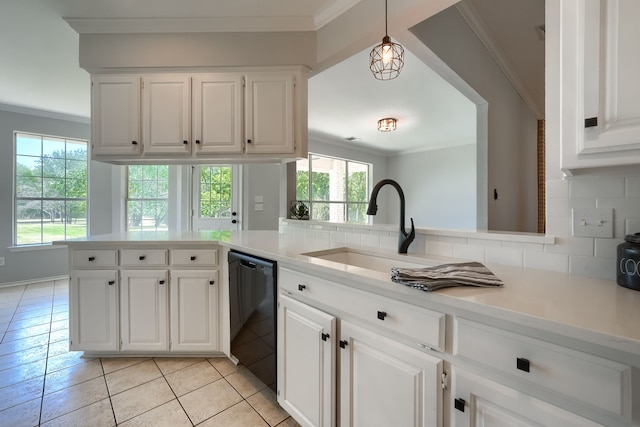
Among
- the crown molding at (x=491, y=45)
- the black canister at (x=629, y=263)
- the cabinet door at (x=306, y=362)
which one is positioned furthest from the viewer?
the crown molding at (x=491, y=45)

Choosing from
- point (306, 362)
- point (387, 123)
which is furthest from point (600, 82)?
point (387, 123)

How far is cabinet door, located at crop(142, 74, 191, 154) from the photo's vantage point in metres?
2.13

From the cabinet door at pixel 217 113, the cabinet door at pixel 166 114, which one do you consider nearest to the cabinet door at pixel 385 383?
the cabinet door at pixel 217 113

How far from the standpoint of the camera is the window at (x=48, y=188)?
3.96 m

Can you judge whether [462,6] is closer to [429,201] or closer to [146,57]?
[146,57]

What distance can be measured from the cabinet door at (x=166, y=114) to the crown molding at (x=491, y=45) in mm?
2214

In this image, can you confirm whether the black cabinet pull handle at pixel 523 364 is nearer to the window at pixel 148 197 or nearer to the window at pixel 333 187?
the window at pixel 333 187

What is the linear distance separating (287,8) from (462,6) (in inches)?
52.7

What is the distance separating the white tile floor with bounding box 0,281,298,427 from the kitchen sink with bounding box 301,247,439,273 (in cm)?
90

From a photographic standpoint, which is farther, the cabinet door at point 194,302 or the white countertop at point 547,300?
the cabinet door at point 194,302

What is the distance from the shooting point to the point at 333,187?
20.5ft

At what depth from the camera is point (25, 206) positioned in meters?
3.98

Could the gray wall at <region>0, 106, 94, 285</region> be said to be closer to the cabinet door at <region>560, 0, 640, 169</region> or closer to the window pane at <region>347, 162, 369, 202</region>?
the window pane at <region>347, 162, 369, 202</region>

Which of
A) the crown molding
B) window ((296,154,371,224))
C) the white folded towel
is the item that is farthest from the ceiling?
the white folded towel
